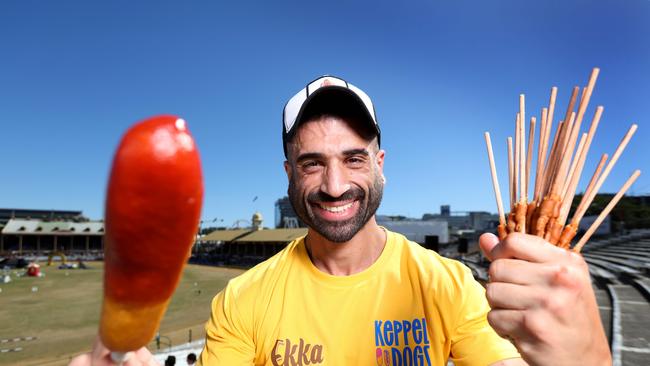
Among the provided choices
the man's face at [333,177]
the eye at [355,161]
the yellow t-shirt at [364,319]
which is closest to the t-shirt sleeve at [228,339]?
the yellow t-shirt at [364,319]

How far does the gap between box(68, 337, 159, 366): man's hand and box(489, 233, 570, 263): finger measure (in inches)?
50.0

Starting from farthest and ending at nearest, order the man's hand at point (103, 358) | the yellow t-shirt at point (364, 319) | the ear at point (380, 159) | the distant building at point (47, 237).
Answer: the distant building at point (47, 237) < the ear at point (380, 159) < the yellow t-shirt at point (364, 319) < the man's hand at point (103, 358)

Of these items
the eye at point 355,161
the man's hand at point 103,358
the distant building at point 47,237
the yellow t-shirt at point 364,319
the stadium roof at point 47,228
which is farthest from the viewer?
the distant building at point 47,237

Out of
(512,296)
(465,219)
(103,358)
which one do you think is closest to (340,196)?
(512,296)

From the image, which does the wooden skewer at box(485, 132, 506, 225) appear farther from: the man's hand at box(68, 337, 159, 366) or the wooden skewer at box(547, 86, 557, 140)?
the man's hand at box(68, 337, 159, 366)

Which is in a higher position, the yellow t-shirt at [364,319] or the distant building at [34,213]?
the yellow t-shirt at [364,319]

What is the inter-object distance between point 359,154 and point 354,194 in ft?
0.79

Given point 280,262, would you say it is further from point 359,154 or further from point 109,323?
point 109,323

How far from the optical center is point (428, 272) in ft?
7.48

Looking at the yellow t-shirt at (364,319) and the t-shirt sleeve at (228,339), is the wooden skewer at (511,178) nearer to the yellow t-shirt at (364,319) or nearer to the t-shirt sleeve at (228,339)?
the yellow t-shirt at (364,319)

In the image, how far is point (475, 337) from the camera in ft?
6.75

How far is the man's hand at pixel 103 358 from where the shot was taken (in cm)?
118

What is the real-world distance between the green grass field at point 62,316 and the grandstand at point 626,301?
13.7 meters

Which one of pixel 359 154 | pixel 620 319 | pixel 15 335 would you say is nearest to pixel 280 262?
pixel 359 154
